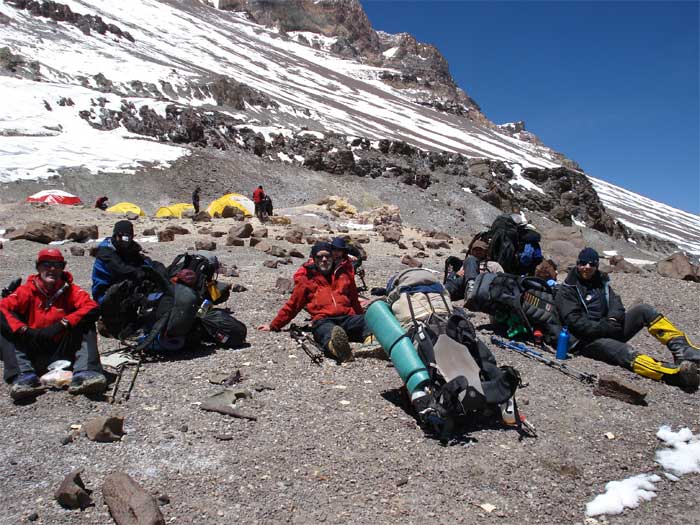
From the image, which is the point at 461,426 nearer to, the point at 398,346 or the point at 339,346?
the point at 398,346

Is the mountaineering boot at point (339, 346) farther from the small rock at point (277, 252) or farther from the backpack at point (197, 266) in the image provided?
the small rock at point (277, 252)

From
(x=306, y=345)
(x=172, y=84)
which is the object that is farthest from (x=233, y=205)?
(x=172, y=84)

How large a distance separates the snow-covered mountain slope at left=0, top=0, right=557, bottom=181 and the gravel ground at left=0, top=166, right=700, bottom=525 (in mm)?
26448

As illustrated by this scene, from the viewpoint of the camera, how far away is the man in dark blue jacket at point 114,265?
6.31 m

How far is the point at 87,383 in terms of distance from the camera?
188 inches

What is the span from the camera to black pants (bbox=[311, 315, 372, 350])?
6.42 m

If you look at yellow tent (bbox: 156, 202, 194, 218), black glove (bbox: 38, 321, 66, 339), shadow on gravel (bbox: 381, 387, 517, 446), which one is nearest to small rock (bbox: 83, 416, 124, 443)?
black glove (bbox: 38, 321, 66, 339)

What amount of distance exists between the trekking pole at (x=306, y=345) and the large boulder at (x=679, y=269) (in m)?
10.3

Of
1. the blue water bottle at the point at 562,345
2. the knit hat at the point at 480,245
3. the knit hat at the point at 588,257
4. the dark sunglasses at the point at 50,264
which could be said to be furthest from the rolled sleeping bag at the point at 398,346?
the knit hat at the point at 480,245

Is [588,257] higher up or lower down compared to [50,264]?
higher up

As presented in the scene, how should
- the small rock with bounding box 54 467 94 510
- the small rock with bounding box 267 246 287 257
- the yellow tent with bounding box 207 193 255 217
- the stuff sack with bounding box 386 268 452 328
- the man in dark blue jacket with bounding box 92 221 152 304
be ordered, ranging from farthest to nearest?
the yellow tent with bounding box 207 193 255 217 < the small rock with bounding box 267 246 287 257 < the man in dark blue jacket with bounding box 92 221 152 304 < the stuff sack with bounding box 386 268 452 328 < the small rock with bounding box 54 467 94 510

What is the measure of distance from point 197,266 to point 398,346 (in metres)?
2.94

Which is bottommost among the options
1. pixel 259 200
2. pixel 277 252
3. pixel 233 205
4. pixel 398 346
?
pixel 233 205

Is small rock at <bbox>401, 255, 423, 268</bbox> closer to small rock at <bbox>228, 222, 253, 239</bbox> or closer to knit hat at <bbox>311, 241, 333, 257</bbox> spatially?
small rock at <bbox>228, 222, 253, 239</bbox>
